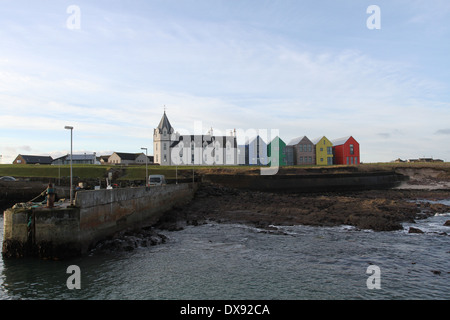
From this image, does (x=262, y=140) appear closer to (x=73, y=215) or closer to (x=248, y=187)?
(x=248, y=187)

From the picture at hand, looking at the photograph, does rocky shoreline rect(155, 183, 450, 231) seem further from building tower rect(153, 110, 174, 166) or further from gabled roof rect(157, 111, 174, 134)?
gabled roof rect(157, 111, 174, 134)

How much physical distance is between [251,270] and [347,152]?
72899 mm

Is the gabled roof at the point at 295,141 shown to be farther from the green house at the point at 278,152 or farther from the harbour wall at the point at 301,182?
the harbour wall at the point at 301,182

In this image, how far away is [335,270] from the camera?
1435 cm

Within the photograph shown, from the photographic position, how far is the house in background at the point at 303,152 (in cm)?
8062

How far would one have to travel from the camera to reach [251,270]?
14.4m

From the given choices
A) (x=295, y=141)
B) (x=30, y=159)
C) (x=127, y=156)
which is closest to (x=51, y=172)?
(x=295, y=141)

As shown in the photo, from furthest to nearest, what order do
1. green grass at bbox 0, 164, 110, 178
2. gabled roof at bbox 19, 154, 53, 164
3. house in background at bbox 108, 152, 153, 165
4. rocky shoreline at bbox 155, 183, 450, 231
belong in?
house in background at bbox 108, 152, 153, 165 → gabled roof at bbox 19, 154, 53, 164 → green grass at bbox 0, 164, 110, 178 → rocky shoreline at bbox 155, 183, 450, 231

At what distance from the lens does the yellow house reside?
268 feet

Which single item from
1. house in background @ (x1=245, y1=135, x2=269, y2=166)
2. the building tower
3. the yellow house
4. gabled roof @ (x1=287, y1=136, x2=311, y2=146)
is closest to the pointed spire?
the building tower

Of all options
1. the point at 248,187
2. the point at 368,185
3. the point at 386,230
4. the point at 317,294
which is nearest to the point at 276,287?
the point at 317,294

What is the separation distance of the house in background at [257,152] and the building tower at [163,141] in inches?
1005
